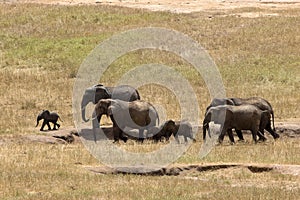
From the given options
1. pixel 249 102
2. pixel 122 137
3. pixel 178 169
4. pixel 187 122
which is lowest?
pixel 178 169

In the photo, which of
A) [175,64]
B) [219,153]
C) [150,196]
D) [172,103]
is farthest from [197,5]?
[150,196]

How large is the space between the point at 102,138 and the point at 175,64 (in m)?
16.3

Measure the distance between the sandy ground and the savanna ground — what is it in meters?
0.14

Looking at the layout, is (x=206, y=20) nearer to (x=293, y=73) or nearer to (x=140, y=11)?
(x=140, y=11)

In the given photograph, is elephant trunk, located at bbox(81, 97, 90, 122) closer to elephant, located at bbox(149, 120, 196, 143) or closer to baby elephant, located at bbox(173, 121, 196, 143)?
elephant, located at bbox(149, 120, 196, 143)

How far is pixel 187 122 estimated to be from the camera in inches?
1013

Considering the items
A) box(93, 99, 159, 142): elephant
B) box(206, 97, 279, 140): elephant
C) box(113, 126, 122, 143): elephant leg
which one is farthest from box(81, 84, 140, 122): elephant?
box(206, 97, 279, 140): elephant

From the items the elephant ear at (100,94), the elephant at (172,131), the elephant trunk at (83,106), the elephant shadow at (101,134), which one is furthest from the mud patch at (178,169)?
the elephant ear at (100,94)

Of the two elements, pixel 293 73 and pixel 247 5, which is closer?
pixel 293 73

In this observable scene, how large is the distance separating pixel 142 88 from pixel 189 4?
958 inches

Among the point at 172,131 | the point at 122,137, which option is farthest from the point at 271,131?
the point at 122,137

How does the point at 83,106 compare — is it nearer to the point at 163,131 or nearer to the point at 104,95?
the point at 104,95

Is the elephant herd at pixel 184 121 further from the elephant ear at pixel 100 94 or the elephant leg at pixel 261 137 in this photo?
the elephant ear at pixel 100 94

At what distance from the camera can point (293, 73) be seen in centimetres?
3884
